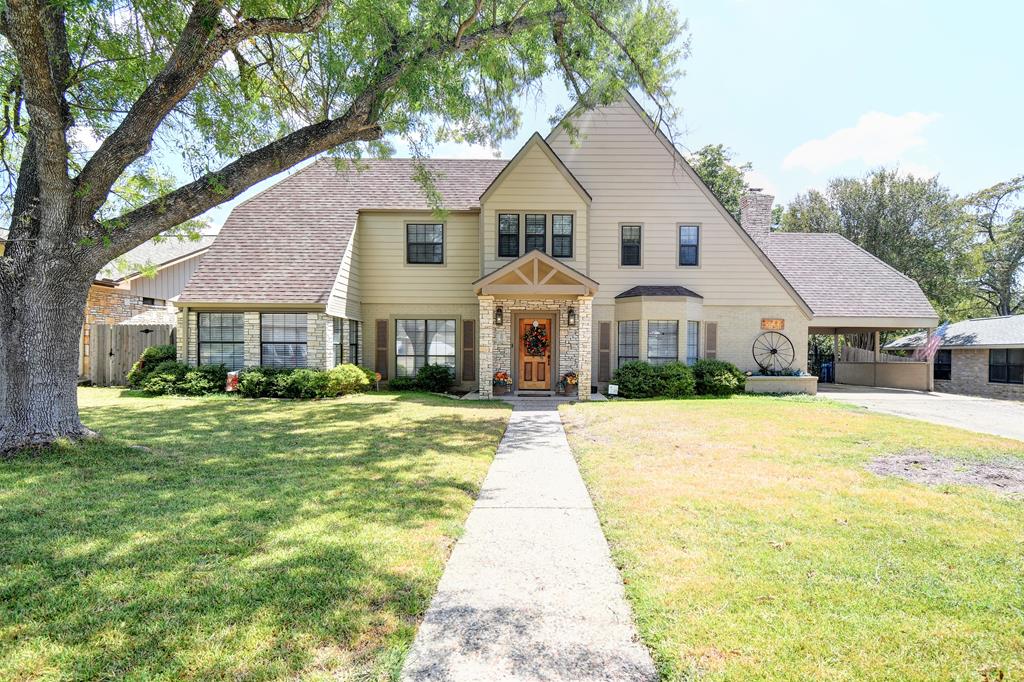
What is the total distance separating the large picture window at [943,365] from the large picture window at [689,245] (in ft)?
42.3

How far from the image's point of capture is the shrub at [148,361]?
14617mm

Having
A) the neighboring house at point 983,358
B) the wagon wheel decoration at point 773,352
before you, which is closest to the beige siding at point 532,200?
the wagon wheel decoration at point 773,352

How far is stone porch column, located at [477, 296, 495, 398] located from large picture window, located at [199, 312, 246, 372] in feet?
23.6

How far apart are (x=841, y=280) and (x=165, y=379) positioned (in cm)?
2380

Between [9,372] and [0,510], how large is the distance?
274cm

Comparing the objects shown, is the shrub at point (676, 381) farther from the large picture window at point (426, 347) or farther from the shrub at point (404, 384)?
the shrub at point (404, 384)

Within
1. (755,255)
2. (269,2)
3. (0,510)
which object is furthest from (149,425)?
(755,255)

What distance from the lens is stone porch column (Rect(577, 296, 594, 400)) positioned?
14305mm

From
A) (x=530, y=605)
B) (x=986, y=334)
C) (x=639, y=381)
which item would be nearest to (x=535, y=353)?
(x=639, y=381)

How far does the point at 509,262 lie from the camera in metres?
15.0

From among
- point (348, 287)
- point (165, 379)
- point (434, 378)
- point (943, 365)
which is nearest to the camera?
point (165, 379)

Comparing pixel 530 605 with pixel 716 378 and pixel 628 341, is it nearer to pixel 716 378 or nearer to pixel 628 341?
pixel 716 378

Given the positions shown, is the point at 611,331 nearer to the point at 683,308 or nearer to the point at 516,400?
the point at 683,308

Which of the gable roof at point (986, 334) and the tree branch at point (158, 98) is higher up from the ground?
the tree branch at point (158, 98)
